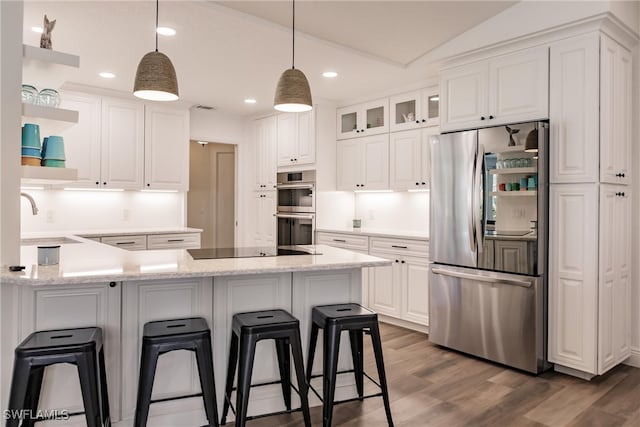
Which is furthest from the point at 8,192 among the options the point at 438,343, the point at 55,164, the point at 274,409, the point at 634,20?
the point at 634,20

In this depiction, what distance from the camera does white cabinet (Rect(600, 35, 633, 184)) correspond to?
2.97 meters

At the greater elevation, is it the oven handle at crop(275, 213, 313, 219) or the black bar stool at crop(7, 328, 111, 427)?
the oven handle at crop(275, 213, 313, 219)

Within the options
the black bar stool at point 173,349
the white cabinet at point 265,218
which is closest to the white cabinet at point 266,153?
the white cabinet at point 265,218

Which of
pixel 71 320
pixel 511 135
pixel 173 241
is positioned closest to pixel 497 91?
pixel 511 135

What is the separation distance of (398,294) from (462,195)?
53.4 inches

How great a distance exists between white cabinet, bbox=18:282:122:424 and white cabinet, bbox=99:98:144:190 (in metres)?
3.04

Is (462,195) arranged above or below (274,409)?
above

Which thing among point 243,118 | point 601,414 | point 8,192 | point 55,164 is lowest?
point 601,414

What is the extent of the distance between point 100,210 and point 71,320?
10.8ft

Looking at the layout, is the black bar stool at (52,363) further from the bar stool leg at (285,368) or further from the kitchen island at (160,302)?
the bar stool leg at (285,368)

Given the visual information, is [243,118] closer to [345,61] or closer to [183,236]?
[183,236]

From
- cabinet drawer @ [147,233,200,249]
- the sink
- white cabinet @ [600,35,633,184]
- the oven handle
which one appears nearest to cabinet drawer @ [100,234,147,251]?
cabinet drawer @ [147,233,200,249]

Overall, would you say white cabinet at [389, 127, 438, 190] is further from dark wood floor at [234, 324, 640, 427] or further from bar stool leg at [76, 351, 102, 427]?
bar stool leg at [76, 351, 102, 427]

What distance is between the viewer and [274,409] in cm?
258
